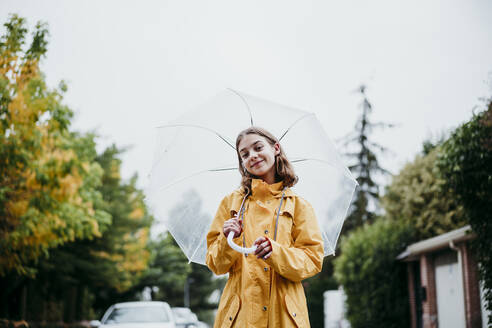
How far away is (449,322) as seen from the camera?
12211mm

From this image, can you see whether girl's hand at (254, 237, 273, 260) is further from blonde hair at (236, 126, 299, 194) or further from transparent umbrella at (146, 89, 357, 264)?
transparent umbrella at (146, 89, 357, 264)

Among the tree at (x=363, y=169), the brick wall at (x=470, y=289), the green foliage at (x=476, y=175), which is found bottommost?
the brick wall at (x=470, y=289)

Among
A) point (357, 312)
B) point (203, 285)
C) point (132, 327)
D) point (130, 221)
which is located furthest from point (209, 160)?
point (203, 285)

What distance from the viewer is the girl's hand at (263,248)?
239 cm

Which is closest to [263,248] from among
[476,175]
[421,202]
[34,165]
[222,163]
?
[222,163]

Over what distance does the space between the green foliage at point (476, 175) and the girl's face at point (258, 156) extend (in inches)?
229

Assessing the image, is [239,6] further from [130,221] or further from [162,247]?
[162,247]

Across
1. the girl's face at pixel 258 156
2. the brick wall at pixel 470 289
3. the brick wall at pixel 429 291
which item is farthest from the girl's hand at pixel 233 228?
the brick wall at pixel 429 291

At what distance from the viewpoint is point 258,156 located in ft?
9.45

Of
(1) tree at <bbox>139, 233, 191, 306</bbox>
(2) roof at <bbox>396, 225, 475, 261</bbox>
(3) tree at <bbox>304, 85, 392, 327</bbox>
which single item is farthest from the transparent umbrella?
(1) tree at <bbox>139, 233, 191, 306</bbox>

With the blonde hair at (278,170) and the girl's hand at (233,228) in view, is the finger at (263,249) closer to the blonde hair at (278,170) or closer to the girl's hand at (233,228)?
the girl's hand at (233,228)

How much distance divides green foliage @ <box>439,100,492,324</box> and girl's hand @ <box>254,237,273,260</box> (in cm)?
629

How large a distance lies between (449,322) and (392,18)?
28.8 ft

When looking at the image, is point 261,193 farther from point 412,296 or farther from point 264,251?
point 412,296
